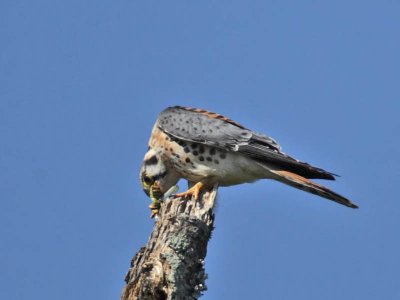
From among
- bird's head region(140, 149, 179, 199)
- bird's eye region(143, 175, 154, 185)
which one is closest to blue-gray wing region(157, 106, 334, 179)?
bird's head region(140, 149, 179, 199)

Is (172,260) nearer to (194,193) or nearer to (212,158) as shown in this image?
(194,193)

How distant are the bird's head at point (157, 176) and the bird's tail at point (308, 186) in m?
1.06

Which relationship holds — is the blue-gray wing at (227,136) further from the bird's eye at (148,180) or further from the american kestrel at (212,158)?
the bird's eye at (148,180)

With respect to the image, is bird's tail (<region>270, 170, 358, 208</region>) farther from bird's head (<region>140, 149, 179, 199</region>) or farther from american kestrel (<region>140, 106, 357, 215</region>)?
bird's head (<region>140, 149, 179, 199</region>)

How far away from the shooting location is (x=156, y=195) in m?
7.38

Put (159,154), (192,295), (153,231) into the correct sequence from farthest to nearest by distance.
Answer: (159,154) < (153,231) < (192,295)

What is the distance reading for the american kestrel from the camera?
6.82 meters

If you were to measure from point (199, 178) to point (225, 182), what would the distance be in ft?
0.77

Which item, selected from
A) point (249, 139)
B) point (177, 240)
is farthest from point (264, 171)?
point (177, 240)


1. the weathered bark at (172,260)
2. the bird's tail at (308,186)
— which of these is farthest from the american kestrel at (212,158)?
the weathered bark at (172,260)

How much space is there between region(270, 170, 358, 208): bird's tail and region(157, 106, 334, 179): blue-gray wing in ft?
0.29

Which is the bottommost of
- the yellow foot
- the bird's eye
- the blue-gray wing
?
the yellow foot

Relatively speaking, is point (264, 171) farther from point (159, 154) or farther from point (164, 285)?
point (164, 285)

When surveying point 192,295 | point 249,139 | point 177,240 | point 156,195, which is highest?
point 249,139
